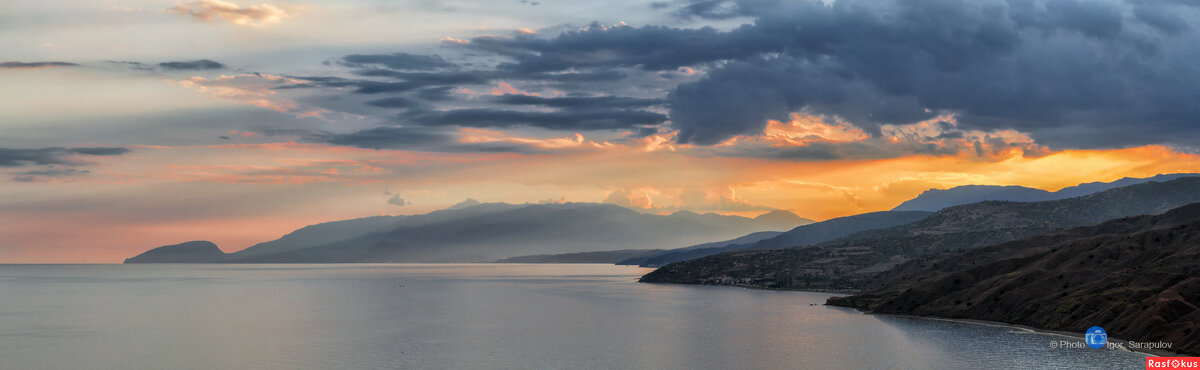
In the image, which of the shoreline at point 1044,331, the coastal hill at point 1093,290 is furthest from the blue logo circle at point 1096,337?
the coastal hill at point 1093,290

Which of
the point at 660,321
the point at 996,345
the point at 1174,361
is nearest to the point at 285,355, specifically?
the point at 660,321

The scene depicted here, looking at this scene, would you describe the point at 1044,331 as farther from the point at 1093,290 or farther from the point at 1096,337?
the point at 1096,337

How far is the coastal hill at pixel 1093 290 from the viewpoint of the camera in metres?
117

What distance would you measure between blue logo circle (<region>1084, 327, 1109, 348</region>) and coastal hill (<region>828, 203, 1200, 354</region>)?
4.69ft

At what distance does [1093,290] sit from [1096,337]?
103ft

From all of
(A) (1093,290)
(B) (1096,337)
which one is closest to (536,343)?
(B) (1096,337)

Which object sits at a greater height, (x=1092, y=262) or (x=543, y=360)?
(x=1092, y=262)

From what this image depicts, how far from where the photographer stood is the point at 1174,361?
97125 mm

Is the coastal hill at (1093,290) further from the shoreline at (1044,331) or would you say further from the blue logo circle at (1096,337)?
the blue logo circle at (1096,337)

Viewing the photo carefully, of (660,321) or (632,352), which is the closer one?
(632,352)

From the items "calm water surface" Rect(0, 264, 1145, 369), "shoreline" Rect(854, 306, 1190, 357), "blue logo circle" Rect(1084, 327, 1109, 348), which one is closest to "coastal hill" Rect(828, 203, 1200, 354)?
"shoreline" Rect(854, 306, 1190, 357)

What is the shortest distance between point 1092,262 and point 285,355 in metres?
138

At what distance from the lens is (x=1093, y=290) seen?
486ft

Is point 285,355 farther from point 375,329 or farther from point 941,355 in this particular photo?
point 941,355
